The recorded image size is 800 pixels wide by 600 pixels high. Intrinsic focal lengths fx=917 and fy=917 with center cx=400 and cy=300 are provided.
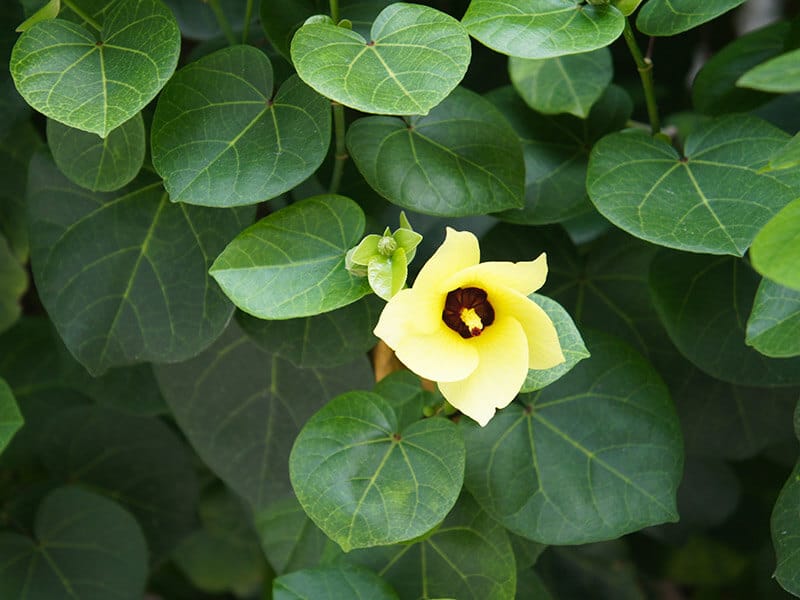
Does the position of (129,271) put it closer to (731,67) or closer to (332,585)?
(332,585)

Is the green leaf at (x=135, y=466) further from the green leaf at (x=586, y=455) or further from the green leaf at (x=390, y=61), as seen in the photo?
the green leaf at (x=390, y=61)

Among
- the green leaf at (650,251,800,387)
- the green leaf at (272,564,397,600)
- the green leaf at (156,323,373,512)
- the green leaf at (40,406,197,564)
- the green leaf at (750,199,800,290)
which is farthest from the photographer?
the green leaf at (40,406,197,564)

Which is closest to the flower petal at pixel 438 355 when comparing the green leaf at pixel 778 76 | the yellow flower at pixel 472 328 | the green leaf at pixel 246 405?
the yellow flower at pixel 472 328

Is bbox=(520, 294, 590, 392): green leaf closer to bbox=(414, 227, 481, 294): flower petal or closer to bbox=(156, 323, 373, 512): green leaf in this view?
bbox=(414, 227, 481, 294): flower petal

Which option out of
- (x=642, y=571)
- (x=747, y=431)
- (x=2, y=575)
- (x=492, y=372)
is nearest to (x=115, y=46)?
(x=492, y=372)

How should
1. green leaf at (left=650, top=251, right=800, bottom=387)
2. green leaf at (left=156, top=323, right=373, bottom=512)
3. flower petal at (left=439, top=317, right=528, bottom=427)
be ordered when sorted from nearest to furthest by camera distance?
1. flower petal at (left=439, top=317, right=528, bottom=427)
2. green leaf at (left=650, top=251, right=800, bottom=387)
3. green leaf at (left=156, top=323, right=373, bottom=512)

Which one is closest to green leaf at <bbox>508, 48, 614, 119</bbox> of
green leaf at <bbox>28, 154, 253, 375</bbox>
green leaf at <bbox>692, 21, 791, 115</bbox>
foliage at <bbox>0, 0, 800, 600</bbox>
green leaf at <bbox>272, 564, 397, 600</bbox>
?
foliage at <bbox>0, 0, 800, 600</bbox>
